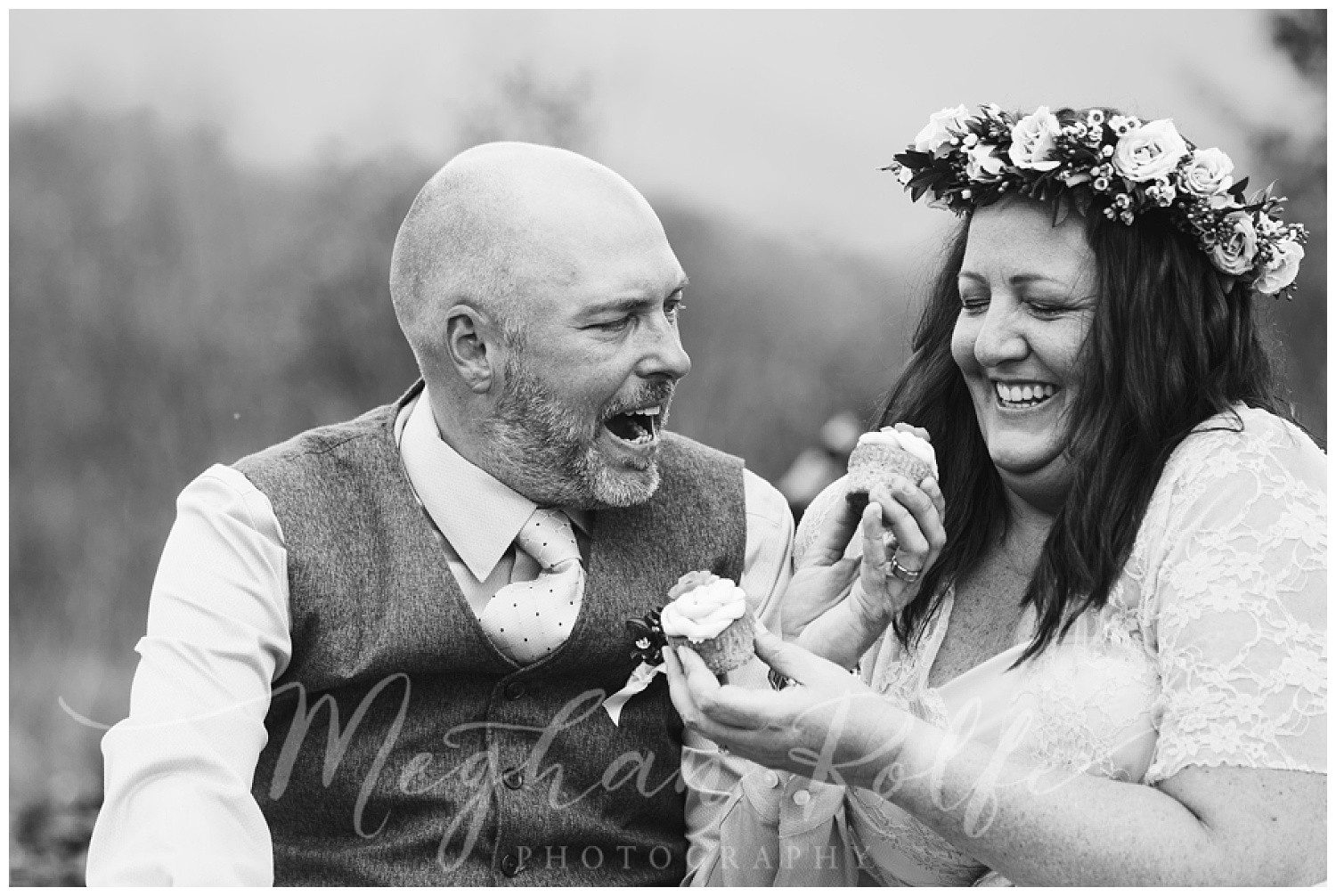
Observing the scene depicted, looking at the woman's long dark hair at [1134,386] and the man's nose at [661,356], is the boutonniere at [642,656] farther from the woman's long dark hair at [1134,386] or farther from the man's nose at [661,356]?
the woman's long dark hair at [1134,386]

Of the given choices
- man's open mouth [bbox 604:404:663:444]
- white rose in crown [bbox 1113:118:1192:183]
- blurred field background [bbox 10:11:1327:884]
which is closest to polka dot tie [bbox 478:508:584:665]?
man's open mouth [bbox 604:404:663:444]

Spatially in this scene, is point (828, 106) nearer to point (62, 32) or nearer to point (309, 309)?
point (309, 309)

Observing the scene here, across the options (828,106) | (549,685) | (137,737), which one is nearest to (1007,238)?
(549,685)

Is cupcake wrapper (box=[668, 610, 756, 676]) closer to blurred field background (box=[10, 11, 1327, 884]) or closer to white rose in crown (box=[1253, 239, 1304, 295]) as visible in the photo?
white rose in crown (box=[1253, 239, 1304, 295])

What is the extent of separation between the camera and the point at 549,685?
11.2 feet

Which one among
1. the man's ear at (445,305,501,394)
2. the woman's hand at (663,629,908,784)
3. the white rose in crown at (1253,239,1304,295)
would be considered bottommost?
the woman's hand at (663,629,908,784)

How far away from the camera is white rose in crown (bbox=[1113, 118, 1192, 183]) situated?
120 inches

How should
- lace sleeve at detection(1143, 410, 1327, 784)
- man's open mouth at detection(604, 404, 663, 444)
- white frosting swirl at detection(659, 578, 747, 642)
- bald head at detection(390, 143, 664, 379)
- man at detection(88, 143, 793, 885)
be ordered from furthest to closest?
1. man's open mouth at detection(604, 404, 663, 444)
2. bald head at detection(390, 143, 664, 379)
3. man at detection(88, 143, 793, 885)
4. white frosting swirl at detection(659, 578, 747, 642)
5. lace sleeve at detection(1143, 410, 1327, 784)

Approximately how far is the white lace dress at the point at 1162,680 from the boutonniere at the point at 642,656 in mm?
331

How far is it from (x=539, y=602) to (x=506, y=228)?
0.90 meters

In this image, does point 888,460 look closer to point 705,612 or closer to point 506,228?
point 705,612

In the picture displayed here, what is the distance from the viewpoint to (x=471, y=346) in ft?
11.5

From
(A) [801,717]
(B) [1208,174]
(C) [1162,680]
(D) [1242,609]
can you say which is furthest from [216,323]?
(D) [1242,609]

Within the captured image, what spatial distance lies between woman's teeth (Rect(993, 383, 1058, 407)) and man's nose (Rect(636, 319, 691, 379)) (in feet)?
2.44
